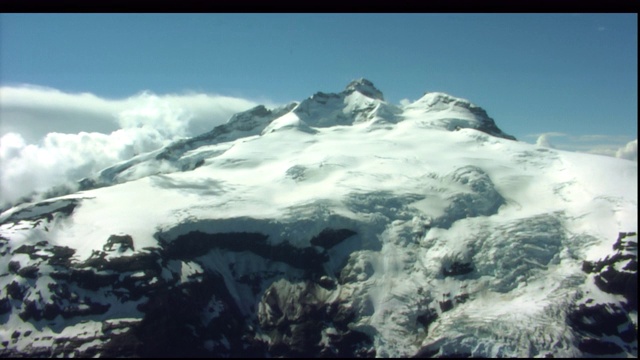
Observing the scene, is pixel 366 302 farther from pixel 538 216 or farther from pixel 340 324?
pixel 538 216

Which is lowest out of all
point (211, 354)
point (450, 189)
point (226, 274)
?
point (211, 354)

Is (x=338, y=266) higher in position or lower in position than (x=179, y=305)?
higher

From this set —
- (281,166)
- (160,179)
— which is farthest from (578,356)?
(160,179)

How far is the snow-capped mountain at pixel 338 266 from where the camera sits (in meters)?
107

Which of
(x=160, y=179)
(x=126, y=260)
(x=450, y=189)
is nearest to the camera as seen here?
(x=126, y=260)

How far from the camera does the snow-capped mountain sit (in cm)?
10738

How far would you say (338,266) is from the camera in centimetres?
13200

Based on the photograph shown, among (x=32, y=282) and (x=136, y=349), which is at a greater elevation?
(x=32, y=282)

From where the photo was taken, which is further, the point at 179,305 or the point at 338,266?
the point at 338,266

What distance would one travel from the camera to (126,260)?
4847 inches

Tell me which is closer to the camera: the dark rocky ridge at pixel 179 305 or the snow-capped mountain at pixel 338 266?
the snow-capped mountain at pixel 338 266

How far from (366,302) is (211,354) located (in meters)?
34.9

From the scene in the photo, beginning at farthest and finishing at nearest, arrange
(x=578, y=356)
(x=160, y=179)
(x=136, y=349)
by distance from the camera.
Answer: (x=160, y=179)
(x=136, y=349)
(x=578, y=356)

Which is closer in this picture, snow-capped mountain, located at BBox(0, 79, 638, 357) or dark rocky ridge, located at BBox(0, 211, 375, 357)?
snow-capped mountain, located at BBox(0, 79, 638, 357)
